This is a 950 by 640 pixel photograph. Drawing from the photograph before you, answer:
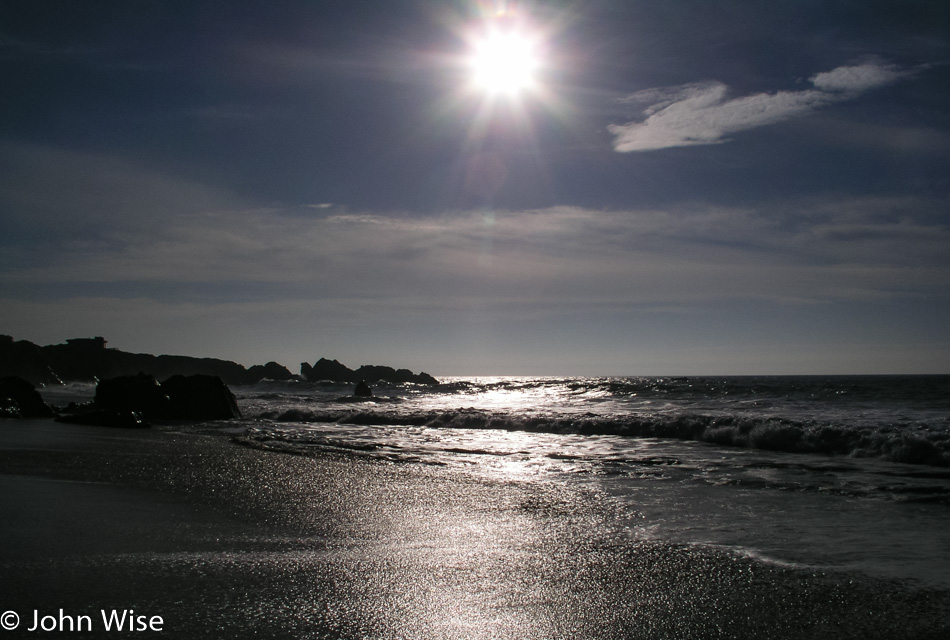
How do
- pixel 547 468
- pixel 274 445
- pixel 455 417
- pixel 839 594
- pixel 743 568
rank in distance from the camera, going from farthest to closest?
pixel 455 417 < pixel 274 445 < pixel 547 468 < pixel 743 568 < pixel 839 594

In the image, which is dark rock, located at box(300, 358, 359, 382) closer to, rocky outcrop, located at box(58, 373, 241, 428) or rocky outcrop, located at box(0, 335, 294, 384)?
rocky outcrop, located at box(0, 335, 294, 384)

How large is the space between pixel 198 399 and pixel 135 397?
75.4 inches

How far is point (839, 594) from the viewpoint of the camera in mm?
3418

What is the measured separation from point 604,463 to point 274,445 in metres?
6.28

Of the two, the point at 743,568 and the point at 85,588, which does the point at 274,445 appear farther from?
the point at 743,568

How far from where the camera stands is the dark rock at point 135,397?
61.5ft

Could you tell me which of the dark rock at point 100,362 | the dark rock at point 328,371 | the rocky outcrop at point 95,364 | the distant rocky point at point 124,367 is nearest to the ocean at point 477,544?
the distant rocky point at point 124,367

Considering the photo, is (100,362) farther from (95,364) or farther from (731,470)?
(731,470)

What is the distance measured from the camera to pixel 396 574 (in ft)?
11.6

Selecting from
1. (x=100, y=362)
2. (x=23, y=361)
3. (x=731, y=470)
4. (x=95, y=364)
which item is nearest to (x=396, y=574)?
(x=731, y=470)

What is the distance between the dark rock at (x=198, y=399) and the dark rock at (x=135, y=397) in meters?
0.27

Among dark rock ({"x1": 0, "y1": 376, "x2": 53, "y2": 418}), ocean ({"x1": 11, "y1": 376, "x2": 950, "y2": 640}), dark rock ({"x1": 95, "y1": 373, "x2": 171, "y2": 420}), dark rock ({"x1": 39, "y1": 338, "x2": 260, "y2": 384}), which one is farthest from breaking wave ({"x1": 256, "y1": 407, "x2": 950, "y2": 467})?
dark rock ({"x1": 39, "y1": 338, "x2": 260, "y2": 384})

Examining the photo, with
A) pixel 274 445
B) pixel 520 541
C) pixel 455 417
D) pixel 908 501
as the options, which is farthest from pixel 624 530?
pixel 455 417

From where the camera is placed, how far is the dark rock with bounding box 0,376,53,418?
54.1ft
